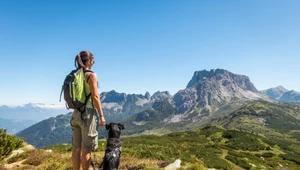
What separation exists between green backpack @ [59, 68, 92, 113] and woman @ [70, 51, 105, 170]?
12cm

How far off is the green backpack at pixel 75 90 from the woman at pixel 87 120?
0.12m

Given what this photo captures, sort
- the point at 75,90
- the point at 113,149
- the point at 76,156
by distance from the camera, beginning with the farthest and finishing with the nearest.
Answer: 1. the point at 113,149
2. the point at 76,156
3. the point at 75,90

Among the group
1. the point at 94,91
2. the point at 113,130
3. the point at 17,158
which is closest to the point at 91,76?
the point at 94,91

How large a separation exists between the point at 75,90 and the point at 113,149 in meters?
2.23

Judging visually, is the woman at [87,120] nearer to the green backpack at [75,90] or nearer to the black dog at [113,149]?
the green backpack at [75,90]

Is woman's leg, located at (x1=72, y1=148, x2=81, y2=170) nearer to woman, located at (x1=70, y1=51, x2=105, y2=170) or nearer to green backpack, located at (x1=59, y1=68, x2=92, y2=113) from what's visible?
woman, located at (x1=70, y1=51, x2=105, y2=170)

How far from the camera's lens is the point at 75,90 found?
7.72 metres

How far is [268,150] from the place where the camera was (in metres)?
72.9

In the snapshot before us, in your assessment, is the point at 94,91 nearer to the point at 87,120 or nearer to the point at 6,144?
the point at 87,120

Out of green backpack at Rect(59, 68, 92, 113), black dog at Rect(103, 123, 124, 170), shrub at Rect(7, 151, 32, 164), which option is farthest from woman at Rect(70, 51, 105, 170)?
shrub at Rect(7, 151, 32, 164)

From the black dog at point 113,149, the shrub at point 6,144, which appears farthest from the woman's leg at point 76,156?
the shrub at point 6,144

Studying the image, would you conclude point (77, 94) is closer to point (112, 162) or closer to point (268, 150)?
point (112, 162)

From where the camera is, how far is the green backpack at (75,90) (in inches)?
302

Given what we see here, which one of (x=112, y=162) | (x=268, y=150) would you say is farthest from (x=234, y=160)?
(x=268, y=150)
